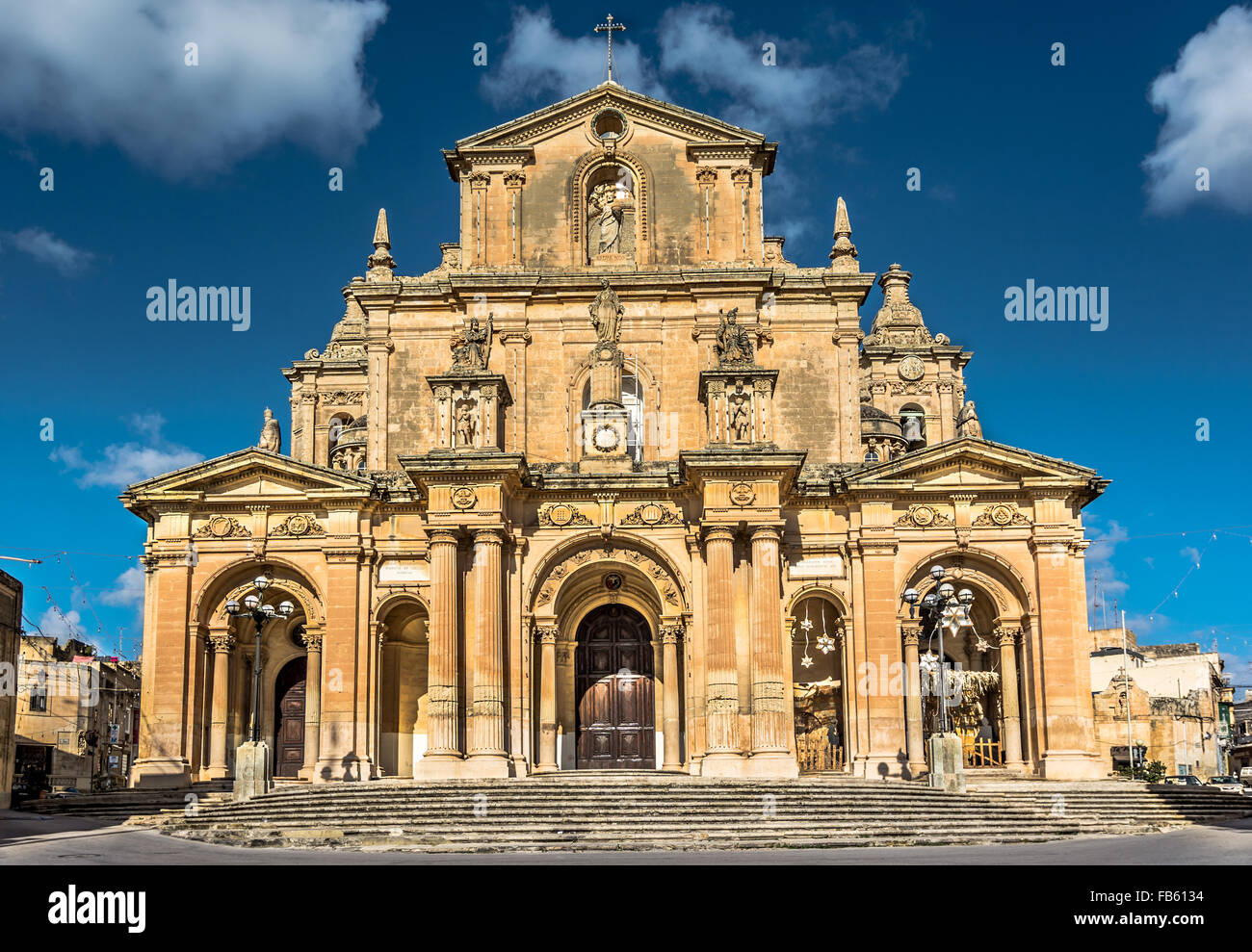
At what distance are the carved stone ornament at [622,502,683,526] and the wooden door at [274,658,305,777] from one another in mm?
11621

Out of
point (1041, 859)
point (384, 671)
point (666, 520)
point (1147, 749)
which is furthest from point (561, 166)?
point (1147, 749)

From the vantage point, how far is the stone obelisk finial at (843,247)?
3956cm

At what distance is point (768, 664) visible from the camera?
32.4 metres

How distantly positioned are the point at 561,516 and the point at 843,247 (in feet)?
41.4

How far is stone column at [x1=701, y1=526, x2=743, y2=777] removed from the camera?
31641 millimetres

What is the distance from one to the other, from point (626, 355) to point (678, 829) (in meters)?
16.1

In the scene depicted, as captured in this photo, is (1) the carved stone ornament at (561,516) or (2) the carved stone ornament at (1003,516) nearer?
(1) the carved stone ornament at (561,516)

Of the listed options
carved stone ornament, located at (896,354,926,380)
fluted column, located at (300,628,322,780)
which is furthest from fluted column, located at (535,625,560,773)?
carved stone ornament, located at (896,354,926,380)

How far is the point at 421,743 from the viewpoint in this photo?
123ft

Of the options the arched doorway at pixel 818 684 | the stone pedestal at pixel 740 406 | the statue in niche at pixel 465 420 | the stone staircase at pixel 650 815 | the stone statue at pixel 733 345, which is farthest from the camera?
the arched doorway at pixel 818 684

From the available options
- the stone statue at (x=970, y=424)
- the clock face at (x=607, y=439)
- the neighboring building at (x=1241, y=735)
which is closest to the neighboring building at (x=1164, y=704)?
the neighboring building at (x=1241, y=735)

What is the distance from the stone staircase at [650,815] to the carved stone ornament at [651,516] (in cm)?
755

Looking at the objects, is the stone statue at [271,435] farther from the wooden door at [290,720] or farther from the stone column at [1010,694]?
the stone column at [1010,694]

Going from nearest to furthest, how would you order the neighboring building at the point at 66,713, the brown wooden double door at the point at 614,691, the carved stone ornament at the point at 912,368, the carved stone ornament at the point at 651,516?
the carved stone ornament at the point at 651,516 < the brown wooden double door at the point at 614,691 < the carved stone ornament at the point at 912,368 < the neighboring building at the point at 66,713
